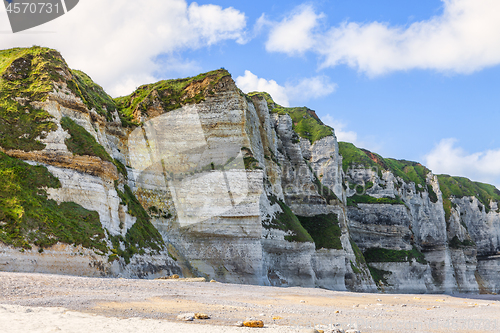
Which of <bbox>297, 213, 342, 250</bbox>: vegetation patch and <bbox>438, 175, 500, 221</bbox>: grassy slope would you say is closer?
<bbox>297, 213, 342, 250</bbox>: vegetation patch

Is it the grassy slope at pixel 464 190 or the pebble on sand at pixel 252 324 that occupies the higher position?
the grassy slope at pixel 464 190

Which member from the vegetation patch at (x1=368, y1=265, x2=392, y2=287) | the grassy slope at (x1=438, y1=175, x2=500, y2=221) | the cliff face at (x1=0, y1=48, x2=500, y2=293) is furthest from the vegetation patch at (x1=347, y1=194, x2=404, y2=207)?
the grassy slope at (x1=438, y1=175, x2=500, y2=221)

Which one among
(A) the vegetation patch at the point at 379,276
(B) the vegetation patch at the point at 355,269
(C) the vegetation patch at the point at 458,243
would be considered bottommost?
(A) the vegetation patch at the point at 379,276

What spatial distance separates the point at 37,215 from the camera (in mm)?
17500

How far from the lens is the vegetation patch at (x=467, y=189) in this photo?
271 feet

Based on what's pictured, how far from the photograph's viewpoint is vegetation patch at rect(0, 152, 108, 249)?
16.4 m

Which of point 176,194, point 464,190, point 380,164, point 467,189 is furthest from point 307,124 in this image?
point 176,194

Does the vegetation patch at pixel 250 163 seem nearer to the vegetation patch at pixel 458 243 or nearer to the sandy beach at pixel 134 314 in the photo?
the sandy beach at pixel 134 314

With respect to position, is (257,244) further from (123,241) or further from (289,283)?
(123,241)

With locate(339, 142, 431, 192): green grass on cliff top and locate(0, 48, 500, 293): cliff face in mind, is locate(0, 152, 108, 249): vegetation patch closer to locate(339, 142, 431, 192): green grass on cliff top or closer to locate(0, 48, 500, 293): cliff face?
locate(0, 48, 500, 293): cliff face

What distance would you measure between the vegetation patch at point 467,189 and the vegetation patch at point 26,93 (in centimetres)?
7687

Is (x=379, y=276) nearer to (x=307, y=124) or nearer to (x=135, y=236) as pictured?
(x=307, y=124)

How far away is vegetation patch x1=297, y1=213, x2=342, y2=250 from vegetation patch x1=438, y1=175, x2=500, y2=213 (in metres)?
44.7
